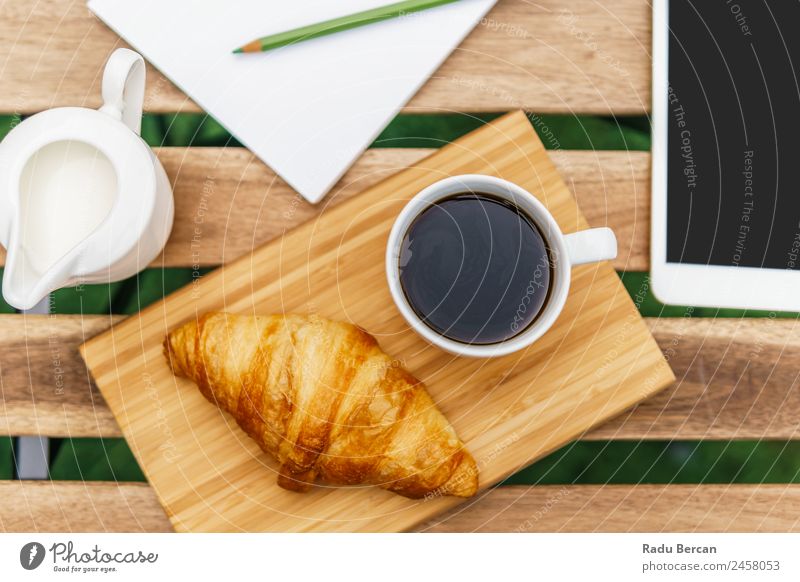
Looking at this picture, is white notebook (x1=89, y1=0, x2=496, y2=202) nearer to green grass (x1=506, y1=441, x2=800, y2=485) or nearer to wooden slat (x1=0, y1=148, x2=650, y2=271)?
wooden slat (x1=0, y1=148, x2=650, y2=271)

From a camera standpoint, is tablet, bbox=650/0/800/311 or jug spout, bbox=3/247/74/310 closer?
jug spout, bbox=3/247/74/310

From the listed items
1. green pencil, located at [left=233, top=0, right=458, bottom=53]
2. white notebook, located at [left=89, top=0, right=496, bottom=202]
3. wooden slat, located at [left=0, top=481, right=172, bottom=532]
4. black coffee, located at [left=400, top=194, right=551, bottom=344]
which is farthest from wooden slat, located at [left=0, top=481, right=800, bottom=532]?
green pencil, located at [left=233, top=0, right=458, bottom=53]

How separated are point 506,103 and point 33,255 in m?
0.47

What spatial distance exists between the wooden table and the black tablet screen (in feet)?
0.12

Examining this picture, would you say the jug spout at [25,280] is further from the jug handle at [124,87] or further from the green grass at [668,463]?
the green grass at [668,463]

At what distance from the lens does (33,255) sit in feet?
1.67

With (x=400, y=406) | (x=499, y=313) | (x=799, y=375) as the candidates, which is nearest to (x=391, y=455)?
(x=400, y=406)

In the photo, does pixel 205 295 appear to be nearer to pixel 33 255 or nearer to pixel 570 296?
pixel 33 255

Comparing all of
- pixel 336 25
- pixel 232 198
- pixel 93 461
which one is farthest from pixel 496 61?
pixel 93 461

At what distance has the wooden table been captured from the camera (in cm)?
61

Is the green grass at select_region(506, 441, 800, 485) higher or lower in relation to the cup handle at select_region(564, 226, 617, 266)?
lower
